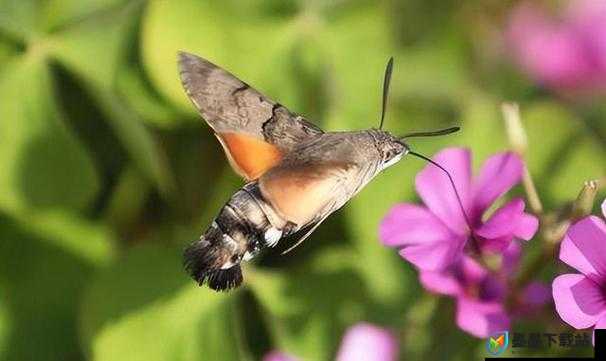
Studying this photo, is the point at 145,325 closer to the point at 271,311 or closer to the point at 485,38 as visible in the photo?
the point at 271,311

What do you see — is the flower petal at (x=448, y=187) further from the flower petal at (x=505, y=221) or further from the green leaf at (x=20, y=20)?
the green leaf at (x=20, y=20)

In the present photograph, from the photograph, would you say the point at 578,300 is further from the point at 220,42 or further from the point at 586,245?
the point at 220,42

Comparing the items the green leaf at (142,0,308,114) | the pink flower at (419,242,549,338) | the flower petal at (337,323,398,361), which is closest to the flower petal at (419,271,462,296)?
the pink flower at (419,242,549,338)

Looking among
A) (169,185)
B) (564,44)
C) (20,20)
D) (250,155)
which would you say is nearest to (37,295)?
(169,185)

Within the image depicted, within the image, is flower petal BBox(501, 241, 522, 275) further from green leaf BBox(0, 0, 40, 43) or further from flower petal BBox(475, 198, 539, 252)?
→ green leaf BBox(0, 0, 40, 43)

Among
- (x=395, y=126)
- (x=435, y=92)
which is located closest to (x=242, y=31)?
(x=395, y=126)

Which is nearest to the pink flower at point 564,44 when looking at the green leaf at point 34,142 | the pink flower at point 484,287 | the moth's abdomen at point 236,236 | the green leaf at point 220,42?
the green leaf at point 220,42
